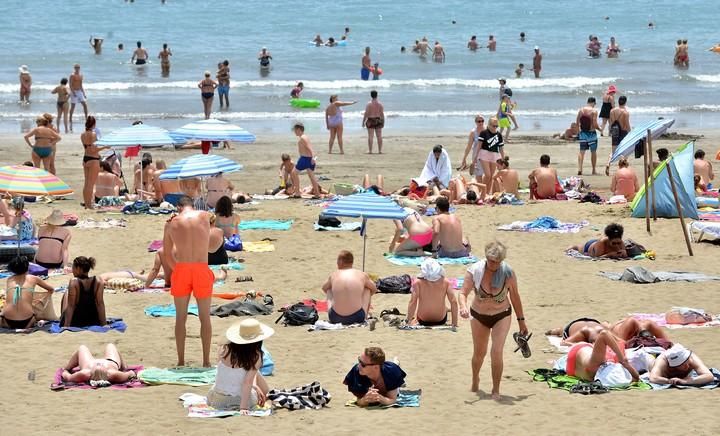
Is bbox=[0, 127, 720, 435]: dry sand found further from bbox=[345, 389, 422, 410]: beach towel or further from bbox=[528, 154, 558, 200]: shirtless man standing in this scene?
bbox=[528, 154, 558, 200]: shirtless man standing

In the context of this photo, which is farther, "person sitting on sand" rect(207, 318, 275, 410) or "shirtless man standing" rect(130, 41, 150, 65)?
"shirtless man standing" rect(130, 41, 150, 65)

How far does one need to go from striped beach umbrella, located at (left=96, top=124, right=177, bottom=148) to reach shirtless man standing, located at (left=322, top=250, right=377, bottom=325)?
5869 millimetres

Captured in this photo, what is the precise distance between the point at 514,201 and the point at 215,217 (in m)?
4.75

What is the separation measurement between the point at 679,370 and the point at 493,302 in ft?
4.84

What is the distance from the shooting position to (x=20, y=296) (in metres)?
9.45

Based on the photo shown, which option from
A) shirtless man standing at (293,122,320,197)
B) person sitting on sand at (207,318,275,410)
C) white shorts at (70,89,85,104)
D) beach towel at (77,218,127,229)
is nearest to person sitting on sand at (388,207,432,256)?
beach towel at (77,218,127,229)

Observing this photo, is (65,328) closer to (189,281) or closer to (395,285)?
(189,281)

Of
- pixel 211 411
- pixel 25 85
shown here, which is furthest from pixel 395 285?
pixel 25 85

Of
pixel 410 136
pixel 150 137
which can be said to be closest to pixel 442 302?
pixel 150 137

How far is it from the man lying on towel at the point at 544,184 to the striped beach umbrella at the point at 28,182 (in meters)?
7.18

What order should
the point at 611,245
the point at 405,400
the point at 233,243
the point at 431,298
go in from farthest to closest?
the point at 233,243 → the point at 611,245 → the point at 431,298 → the point at 405,400

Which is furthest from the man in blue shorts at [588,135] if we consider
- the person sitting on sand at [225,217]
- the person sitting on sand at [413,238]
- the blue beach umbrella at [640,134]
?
the person sitting on sand at [225,217]

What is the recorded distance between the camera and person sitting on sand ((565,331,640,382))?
8047 mm

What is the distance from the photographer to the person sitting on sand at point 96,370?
8.08 meters
